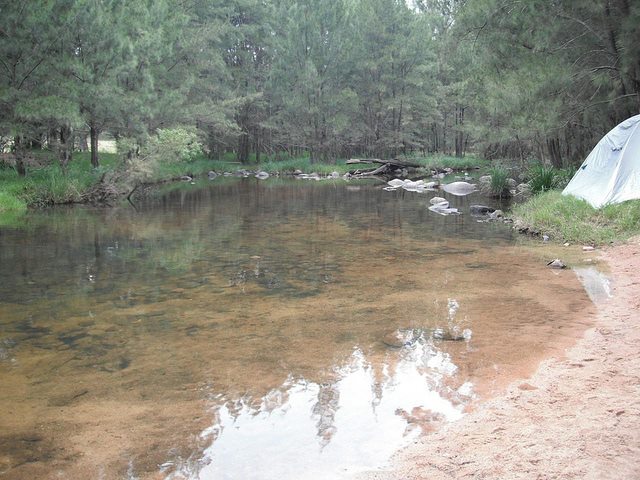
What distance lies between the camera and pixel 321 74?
40.3 m

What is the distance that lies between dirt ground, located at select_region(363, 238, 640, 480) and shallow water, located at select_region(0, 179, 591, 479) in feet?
0.73

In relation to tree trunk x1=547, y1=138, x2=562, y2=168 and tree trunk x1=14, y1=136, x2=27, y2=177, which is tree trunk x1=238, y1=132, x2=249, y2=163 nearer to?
tree trunk x1=14, y1=136, x2=27, y2=177

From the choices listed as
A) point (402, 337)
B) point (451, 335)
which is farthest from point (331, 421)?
point (451, 335)

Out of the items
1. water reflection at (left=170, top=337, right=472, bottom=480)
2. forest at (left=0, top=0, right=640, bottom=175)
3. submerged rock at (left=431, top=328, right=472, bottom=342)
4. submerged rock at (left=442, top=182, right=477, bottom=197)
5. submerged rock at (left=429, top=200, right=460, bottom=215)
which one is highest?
forest at (left=0, top=0, right=640, bottom=175)

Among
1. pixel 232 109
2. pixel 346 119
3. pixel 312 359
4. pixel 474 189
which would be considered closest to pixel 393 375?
pixel 312 359

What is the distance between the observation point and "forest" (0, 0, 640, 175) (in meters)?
14.4

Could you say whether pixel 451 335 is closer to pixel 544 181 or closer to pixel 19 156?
pixel 544 181

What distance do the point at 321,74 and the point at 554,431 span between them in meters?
39.2

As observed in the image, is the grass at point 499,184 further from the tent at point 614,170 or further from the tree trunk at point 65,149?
the tree trunk at point 65,149

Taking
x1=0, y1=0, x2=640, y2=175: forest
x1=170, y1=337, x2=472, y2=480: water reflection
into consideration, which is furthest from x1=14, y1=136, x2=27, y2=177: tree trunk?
x1=170, y1=337, x2=472, y2=480: water reflection

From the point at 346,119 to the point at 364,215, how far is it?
1008 inches

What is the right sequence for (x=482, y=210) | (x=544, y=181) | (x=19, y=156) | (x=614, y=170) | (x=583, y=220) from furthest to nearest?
1. (x=19, y=156)
2. (x=544, y=181)
3. (x=482, y=210)
4. (x=614, y=170)
5. (x=583, y=220)

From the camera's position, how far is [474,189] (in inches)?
962

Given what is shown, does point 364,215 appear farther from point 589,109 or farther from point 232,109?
point 232,109
